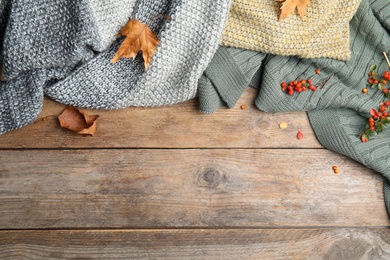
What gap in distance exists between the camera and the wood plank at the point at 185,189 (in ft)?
3.83

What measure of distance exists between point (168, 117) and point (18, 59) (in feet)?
1.37

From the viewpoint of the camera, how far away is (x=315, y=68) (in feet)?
4.06

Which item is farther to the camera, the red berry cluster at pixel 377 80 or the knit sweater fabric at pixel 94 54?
the red berry cluster at pixel 377 80

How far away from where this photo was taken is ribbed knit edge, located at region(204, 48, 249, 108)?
3.89 feet

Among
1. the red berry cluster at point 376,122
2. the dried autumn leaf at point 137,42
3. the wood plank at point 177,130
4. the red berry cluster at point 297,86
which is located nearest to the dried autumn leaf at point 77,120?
the wood plank at point 177,130

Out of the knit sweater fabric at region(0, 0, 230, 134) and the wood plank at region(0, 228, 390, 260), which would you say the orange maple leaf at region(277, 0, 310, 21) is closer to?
the knit sweater fabric at region(0, 0, 230, 134)

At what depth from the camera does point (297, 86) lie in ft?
3.94

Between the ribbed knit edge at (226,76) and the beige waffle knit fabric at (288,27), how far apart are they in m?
0.04

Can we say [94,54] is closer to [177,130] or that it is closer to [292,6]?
[177,130]

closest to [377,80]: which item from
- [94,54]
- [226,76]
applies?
[226,76]

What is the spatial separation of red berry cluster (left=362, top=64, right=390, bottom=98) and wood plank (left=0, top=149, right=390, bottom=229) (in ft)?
0.73

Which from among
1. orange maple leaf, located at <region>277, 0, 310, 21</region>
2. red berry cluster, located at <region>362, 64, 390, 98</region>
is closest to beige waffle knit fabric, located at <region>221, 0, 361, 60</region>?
orange maple leaf, located at <region>277, 0, 310, 21</region>

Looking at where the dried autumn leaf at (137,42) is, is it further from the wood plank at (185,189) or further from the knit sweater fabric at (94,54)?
the wood plank at (185,189)

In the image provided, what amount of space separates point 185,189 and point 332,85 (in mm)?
510
